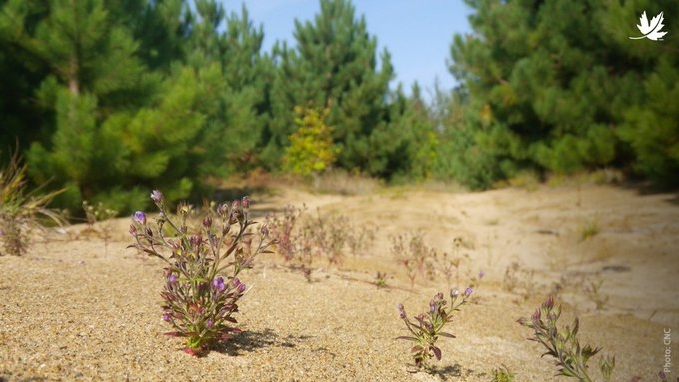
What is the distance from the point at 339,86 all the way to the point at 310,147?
2.87 meters

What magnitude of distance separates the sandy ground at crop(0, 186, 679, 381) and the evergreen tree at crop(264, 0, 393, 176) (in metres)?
12.6

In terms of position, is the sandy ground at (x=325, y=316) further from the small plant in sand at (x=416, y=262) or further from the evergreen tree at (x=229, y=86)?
the evergreen tree at (x=229, y=86)

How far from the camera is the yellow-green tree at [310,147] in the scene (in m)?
18.4

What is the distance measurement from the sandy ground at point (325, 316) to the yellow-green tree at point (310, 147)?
36.8ft

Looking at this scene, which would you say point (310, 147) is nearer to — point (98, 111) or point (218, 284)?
point (98, 111)

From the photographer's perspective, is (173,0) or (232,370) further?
(173,0)

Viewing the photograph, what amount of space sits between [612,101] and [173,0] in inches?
334

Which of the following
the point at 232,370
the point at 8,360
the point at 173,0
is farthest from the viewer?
the point at 173,0

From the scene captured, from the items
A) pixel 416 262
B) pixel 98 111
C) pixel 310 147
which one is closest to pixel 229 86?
pixel 310 147

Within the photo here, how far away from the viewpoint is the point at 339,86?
20.0 metres

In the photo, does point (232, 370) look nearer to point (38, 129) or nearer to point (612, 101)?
point (38, 129)

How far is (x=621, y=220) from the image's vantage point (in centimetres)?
827

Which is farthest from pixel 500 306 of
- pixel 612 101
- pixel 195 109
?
pixel 612 101

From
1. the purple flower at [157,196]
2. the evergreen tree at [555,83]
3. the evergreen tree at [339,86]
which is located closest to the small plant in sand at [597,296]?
the purple flower at [157,196]
